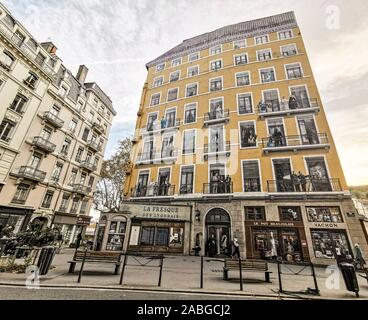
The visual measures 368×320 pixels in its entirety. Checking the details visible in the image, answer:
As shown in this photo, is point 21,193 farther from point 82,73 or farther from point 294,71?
point 294,71

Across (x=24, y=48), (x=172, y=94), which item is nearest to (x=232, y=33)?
(x=172, y=94)

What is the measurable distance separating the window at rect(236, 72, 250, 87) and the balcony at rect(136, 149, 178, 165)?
10.4 meters

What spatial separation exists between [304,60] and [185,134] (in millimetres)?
14495

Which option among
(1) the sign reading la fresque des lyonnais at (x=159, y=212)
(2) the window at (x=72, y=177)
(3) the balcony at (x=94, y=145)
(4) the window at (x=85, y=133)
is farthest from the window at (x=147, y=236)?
(4) the window at (x=85, y=133)

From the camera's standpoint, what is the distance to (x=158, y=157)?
2061 centimetres

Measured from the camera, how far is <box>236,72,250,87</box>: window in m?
20.8

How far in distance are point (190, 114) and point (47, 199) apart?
62.2 ft

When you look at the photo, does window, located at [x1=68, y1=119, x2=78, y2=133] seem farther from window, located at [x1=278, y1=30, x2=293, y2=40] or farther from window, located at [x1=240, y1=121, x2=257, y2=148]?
window, located at [x1=278, y1=30, x2=293, y2=40]

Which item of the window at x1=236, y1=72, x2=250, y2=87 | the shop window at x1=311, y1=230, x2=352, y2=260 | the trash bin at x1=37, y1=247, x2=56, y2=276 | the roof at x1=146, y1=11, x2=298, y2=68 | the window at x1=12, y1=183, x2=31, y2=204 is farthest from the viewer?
the roof at x1=146, y1=11, x2=298, y2=68

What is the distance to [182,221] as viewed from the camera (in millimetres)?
15719

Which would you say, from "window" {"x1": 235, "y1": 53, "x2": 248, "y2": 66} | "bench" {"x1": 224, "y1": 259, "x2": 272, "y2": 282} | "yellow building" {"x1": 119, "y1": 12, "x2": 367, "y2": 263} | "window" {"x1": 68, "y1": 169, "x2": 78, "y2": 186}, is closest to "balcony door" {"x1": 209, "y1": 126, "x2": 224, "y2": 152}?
"yellow building" {"x1": 119, "y1": 12, "x2": 367, "y2": 263}

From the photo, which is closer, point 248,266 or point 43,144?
point 248,266

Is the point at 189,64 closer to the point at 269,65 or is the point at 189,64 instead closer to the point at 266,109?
the point at 269,65
